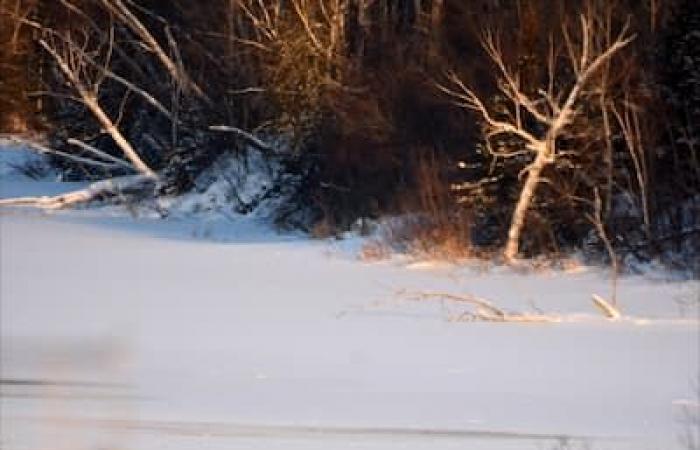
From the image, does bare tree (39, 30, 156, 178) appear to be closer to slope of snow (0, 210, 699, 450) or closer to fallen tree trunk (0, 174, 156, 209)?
fallen tree trunk (0, 174, 156, 209)

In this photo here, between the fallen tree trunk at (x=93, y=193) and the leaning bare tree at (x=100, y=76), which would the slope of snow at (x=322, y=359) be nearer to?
the fallen tree trunk at (x=93, y=193)

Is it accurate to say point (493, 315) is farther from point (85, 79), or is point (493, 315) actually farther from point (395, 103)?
point (85, 79)

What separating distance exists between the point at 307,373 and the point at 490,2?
17.2m

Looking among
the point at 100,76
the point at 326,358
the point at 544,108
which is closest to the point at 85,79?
the point at 100,76

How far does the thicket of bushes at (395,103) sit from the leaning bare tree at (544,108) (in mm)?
99

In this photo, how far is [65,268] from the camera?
2430 cm

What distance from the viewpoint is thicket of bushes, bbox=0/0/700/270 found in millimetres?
25891

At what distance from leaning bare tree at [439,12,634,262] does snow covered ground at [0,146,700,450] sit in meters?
2.02

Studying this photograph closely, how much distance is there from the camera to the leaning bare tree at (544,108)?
83.1 feet

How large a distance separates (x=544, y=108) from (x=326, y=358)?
12092 millimetres

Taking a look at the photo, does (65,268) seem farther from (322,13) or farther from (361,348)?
(322,13)

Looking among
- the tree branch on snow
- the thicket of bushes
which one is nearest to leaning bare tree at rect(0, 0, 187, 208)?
the thicket of bushes

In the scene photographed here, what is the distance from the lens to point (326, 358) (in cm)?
1534

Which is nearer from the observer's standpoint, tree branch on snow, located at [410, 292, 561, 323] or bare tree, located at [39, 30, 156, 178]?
tree branch on snow, located at [410, 292, 561, 323]
